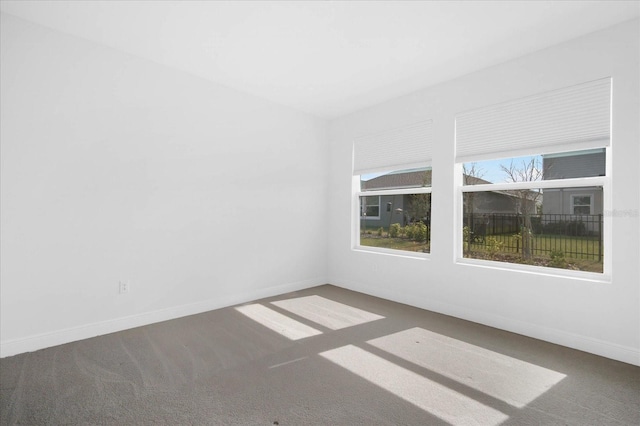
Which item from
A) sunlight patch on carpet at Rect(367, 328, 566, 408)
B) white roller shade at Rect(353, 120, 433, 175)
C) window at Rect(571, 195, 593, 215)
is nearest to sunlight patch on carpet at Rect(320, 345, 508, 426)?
sunlight patch on carpet at Rect(367, 328, 566, 408)

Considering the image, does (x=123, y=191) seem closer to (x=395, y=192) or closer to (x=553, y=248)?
(x=395, y=192)

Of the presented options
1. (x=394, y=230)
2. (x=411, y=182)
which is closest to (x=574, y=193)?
(x=411, y=182)

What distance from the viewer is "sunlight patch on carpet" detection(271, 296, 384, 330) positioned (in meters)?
→ 3.69

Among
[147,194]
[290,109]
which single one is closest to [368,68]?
[290,109]

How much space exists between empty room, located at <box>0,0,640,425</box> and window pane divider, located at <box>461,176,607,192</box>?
3cm

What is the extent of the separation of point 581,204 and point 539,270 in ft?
2.50

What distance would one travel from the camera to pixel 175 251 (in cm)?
379

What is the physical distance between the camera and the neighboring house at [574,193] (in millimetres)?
3059

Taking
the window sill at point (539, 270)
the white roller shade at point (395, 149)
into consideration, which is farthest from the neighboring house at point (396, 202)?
the window sill at point (539, 270)

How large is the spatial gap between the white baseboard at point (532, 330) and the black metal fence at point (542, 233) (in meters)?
0.75

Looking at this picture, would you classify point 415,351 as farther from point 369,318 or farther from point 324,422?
point 324,422

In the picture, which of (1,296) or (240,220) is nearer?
(1,296)

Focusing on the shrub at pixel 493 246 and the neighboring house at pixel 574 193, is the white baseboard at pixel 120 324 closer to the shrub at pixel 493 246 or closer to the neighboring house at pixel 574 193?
the shrub at pixel 493 246

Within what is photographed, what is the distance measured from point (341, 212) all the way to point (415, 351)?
282 cm
